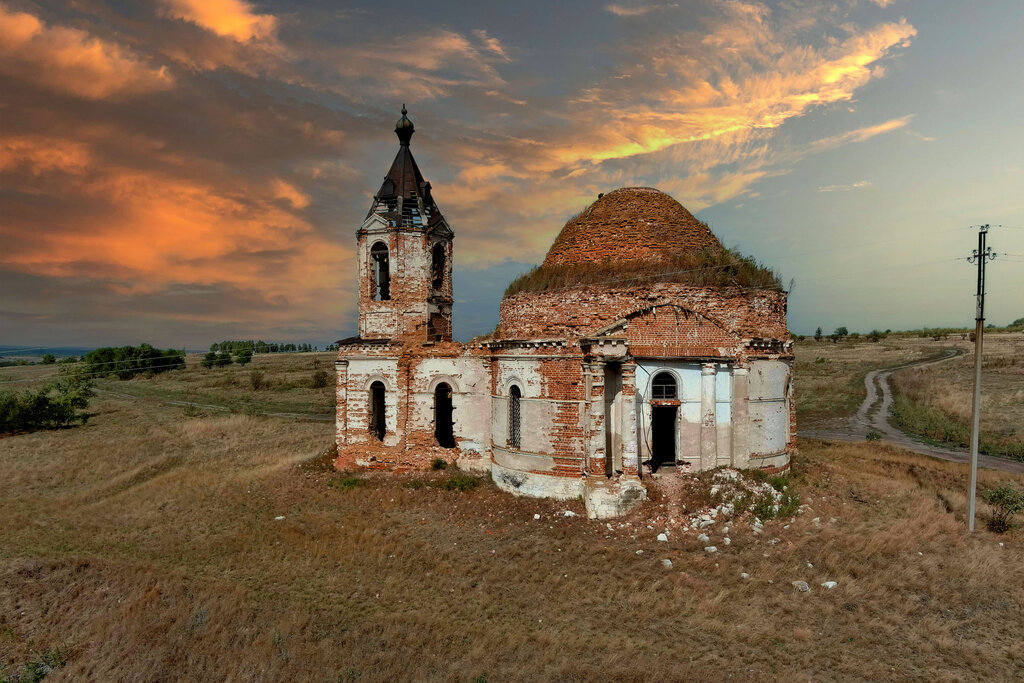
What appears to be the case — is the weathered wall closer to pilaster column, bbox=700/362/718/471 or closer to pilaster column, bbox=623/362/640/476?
pilaster column, bbox=623/362/640/476

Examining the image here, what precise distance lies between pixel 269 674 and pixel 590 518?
8.32 m

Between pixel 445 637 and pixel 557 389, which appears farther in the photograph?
pixel 557 389

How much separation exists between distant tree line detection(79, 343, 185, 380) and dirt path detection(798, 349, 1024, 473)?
74.2m

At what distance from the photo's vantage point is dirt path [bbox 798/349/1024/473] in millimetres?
22781

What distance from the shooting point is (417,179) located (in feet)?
70.3

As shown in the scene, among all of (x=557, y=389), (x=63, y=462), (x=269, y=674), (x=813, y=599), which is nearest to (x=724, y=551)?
(x=813, y=599)

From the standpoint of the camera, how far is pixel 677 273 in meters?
16.2

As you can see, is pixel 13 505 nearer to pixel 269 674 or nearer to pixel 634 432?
pixel 269 674

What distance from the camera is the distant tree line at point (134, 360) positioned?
69.1 meters

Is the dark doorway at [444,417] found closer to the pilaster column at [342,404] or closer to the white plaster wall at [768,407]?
the pilaster column at [342,404]

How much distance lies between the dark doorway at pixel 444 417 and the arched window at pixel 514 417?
3.99 m

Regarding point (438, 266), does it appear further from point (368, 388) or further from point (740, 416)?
point (740, 416)

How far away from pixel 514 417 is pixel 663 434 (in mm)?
4887

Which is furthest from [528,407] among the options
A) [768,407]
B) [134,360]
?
[134,360]
